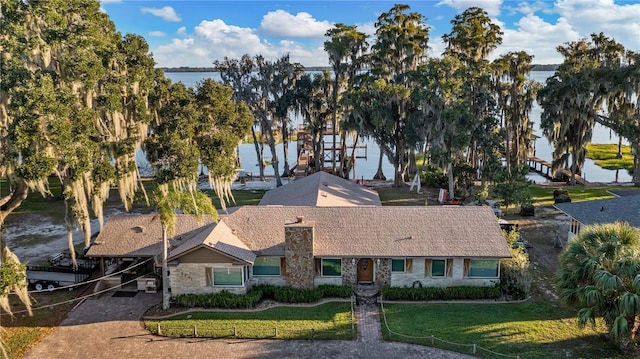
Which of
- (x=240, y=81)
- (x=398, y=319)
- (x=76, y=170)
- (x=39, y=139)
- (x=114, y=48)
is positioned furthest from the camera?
(x=240, y=81)

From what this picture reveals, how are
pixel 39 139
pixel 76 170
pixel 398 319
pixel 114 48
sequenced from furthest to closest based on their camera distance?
pixel 114 48 → pixel 398 319 → pixel 76 170 → pixel 39 139

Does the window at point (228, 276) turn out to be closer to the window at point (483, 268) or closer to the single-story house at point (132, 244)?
the single-story house at point (132, 244)

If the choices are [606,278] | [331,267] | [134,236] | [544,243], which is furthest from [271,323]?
[544,243]

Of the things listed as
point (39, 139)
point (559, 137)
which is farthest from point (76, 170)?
point (559, 137)

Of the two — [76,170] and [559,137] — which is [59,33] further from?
[559,137]

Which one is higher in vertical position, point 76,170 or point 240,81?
point 240,81

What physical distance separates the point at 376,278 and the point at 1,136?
14.8 metres

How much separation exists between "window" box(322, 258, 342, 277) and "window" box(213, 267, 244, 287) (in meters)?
3.50

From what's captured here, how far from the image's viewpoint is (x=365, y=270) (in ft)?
65.2

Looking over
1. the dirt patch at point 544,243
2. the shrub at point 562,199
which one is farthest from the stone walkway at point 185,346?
the shrub at point 562,199

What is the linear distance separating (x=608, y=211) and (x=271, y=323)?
57.7ft

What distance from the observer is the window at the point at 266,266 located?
1948cm

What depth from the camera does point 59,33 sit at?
16.0 metres

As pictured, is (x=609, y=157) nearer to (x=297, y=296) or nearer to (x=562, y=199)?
(x=562, y=199)
